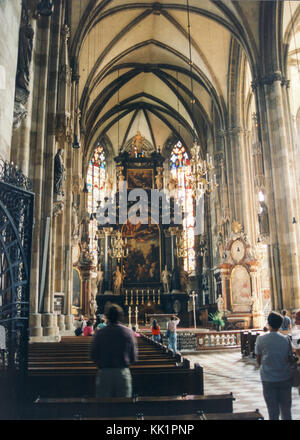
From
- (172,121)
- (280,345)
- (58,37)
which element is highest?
(172,121)

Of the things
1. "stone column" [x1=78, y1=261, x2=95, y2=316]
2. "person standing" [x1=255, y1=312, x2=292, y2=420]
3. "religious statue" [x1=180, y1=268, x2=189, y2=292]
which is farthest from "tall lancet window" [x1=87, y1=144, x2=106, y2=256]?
"person standing" [x1=255, y1=312, x2=292, y2=420]

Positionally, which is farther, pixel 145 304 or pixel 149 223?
pixel 149 223

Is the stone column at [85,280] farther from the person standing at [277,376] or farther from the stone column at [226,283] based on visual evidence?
the person standing at [277,376]

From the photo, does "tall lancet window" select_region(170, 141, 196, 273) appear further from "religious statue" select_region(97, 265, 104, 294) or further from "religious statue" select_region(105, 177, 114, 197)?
"religious statue" select_region(97, 265, 104, 294)

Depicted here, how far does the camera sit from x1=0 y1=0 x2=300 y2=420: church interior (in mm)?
4855

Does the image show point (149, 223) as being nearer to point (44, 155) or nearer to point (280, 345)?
point (44, 155)

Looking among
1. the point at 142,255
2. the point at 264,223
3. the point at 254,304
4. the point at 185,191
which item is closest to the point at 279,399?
the point at 264,223

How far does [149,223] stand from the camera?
28.8 metres

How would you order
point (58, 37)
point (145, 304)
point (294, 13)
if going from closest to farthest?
point (58, 37), point (294, 13), point (145, 304)

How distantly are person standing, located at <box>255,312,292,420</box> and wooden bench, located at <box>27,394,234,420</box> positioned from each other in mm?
393

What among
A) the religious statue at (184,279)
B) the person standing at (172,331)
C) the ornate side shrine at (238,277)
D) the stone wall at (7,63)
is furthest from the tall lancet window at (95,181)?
the stone wall at (7,63)

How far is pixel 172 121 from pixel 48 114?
807 inches

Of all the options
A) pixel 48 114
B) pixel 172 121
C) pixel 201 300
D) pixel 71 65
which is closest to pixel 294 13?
pixel 71 65

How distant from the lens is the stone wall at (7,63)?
6453mm
